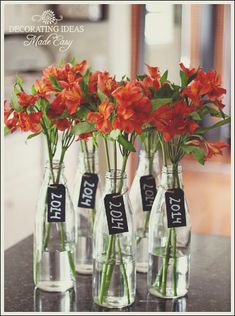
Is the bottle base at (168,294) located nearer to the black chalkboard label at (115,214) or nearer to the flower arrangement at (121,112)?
the flower arrangement at (121,112)

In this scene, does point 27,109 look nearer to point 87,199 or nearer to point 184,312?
point 87,199

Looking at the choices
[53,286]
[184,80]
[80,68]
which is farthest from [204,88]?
[53,286]

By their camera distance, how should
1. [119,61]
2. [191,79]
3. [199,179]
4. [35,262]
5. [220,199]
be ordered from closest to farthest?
[191,79] < [35,262] < [119,61] < [220,199] < [199,179]

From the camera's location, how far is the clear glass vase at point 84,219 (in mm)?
1609

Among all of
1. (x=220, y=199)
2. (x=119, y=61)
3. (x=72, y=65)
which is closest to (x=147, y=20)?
(x=119, y=61)

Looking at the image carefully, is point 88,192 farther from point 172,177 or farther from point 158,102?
point 158,102

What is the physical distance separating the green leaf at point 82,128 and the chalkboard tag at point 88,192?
26 cm

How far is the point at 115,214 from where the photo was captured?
138 centimetres

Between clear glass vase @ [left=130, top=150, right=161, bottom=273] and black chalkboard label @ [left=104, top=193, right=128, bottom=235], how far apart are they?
0.21 metres

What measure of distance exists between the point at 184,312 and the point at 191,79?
1.60 ft

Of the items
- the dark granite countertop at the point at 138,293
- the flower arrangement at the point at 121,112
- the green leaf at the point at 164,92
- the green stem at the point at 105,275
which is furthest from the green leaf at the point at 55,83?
the dark granite countertop at the point at 138,293

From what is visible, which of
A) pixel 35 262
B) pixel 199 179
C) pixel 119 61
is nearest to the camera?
pixel 35 262

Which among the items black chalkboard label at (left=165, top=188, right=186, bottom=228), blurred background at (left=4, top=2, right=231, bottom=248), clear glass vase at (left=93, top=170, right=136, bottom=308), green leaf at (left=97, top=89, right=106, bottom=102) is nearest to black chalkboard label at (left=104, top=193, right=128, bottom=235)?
clear glass vase at (left=93, top=170, right=136, bottom=308)

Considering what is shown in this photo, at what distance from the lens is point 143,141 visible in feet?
5.04
